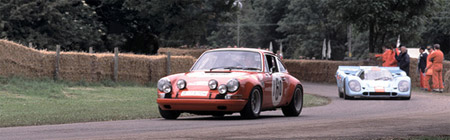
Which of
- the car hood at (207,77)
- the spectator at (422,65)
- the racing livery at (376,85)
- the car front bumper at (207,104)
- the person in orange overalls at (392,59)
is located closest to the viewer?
the car front bumper at (207,104)

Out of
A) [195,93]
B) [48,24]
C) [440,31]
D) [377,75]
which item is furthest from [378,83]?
[440,31]

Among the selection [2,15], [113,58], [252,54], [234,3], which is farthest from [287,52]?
[252,54]

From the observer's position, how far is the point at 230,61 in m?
14.7

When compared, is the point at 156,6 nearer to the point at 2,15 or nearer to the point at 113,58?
the point at 2,15

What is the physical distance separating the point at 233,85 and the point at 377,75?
38.9ft

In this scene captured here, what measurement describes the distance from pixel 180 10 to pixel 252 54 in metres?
33.7

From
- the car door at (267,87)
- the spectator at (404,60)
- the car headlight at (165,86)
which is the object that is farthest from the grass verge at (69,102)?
the spectator at (404,60)

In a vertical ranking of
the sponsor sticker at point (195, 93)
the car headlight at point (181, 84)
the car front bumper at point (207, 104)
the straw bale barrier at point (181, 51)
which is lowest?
the car front bumper at point (207, 104)

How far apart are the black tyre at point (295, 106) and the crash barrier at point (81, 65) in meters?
12.6

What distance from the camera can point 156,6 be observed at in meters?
46.7

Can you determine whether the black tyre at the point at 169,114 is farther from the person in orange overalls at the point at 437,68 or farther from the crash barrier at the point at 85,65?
the person in orange overalls at the point at 437,68

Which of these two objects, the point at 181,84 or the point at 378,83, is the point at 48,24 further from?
the point at 181,84

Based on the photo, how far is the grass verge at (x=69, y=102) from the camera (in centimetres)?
1469

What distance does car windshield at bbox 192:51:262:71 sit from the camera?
14594 millimetres
